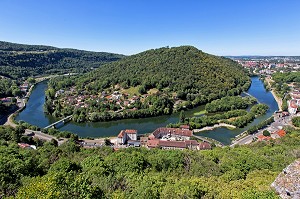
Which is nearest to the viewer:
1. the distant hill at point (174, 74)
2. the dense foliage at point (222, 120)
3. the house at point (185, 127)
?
the house at point (185, 127)

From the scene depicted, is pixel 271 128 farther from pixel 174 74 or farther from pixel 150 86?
pixel 174 74

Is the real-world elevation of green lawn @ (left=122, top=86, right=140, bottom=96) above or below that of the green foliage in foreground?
below

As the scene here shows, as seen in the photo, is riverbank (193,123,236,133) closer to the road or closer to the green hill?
the road

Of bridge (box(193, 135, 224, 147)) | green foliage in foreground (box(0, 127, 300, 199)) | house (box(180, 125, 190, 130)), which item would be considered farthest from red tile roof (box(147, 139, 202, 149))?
green foliage in foreground (box(0, 127, 300, 199))

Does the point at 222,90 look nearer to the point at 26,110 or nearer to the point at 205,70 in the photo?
the point at 205,70

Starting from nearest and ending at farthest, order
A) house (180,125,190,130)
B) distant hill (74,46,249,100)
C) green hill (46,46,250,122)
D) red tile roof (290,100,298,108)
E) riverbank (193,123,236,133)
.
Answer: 1. house (180,125,190,130)
2. riverbank (193,123,236,133)
3. red tile roof (290,100,298,108)
4. green hill (46,46,250,122)
5. distant hill (74,46,249,100)

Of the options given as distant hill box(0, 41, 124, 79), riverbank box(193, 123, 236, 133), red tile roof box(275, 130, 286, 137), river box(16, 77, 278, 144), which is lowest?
river box(16, 77, 278, 144)

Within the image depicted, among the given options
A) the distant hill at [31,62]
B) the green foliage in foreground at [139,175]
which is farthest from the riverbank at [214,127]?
the distant hill at [31,62]

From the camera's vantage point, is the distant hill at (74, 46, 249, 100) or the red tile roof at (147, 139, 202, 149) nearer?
the red tile roof at (147, 139, 202, 149)

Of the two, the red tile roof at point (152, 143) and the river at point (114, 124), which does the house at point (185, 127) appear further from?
the red tile roof at point (152, 143)
